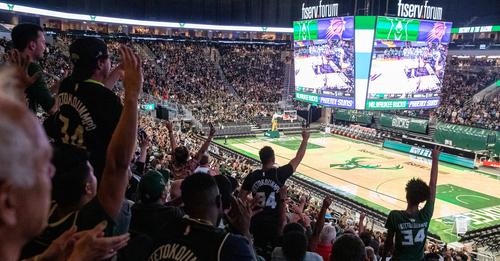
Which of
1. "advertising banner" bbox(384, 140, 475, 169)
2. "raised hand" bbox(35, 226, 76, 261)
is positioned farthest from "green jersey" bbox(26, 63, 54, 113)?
"advertising banner" bbox(384, 140, 475, 169)

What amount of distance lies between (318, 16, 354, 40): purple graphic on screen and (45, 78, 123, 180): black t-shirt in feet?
79.9

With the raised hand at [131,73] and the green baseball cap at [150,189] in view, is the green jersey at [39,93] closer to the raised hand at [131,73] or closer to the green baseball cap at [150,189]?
the green baseball cap at [150,189]

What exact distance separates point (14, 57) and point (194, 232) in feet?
7.48

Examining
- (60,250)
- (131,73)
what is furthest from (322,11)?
(60,250)

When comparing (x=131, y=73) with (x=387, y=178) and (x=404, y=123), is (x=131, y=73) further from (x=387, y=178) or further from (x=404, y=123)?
(x=404, y=123)

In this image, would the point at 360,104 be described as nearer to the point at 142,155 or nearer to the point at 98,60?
the point at 142,155

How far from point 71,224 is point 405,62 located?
26.4m

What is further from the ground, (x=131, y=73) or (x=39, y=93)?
(x=131, y=73)

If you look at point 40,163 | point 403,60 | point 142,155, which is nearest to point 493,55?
point 403,60

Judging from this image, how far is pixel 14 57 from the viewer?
3717 mm

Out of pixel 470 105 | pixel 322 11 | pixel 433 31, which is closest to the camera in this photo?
pixel 433 31

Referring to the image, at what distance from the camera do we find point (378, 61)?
86.0ft

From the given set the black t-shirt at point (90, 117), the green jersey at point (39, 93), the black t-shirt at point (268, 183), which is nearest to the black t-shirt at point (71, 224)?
the black t-shirt at point (90, 117)

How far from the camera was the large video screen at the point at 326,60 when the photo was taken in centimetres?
2680
